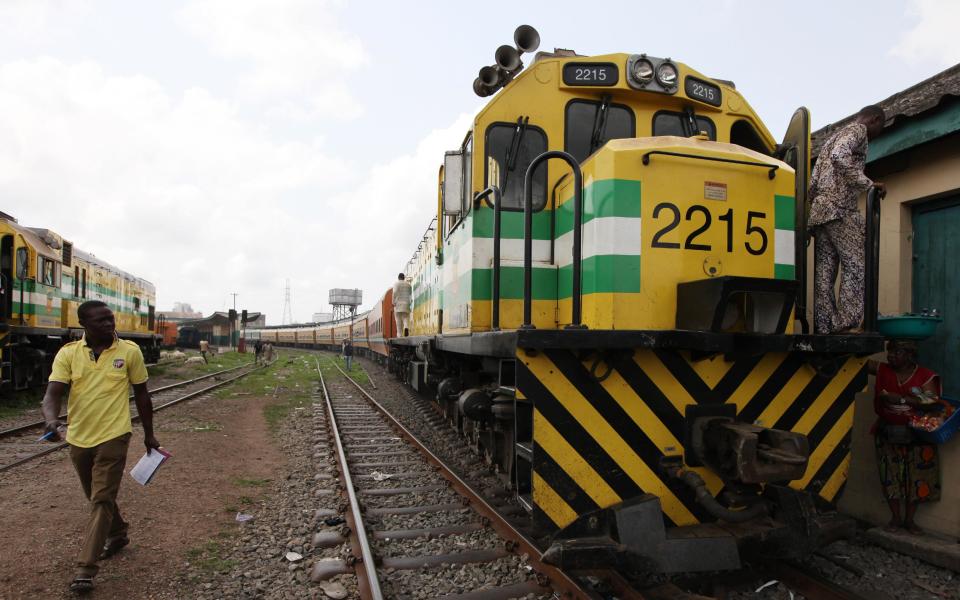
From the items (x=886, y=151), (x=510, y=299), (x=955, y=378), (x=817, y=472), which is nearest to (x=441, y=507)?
(x=510, y=299)

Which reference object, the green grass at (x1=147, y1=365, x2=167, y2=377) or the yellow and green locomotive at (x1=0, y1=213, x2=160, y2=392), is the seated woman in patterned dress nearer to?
the yellow and green locomotive at (x1=0, y1=213, x2=160, y2=392)

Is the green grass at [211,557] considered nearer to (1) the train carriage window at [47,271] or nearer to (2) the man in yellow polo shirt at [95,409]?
(2) the man in yellow polo shirt at [95,409]

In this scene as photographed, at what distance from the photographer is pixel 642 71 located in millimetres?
4184

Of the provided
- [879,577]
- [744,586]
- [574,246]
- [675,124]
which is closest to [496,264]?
[574,246]

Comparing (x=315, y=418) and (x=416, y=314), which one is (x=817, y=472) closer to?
(x=416, y=314)

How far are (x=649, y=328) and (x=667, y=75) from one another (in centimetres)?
198

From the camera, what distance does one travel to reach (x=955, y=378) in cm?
425

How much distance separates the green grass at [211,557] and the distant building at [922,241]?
4.76 m

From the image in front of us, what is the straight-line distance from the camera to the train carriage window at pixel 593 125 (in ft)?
14.3

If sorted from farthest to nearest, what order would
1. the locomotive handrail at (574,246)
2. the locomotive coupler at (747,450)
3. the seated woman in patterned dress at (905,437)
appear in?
the seated woman in patterned dress at (905,437) < the locomotive handrail at (574,246) < the locomotive coupler at (747,450)

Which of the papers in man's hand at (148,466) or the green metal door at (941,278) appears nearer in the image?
the papers in man's hand at (148,466)

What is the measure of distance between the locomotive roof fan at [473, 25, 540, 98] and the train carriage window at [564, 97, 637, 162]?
49cm

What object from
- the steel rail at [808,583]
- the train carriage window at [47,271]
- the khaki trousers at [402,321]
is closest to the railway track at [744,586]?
the steel rail at [808,583]

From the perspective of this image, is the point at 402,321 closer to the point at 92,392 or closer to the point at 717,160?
the point at 92,392
